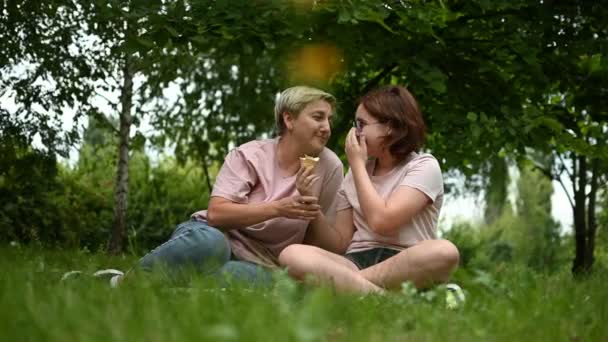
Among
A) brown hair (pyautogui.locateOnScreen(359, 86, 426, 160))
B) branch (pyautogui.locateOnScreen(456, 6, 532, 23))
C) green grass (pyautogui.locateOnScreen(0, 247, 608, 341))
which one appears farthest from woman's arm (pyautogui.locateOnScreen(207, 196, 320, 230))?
branch (pyautogui.locateOnScreen(456, 6, 532, 23))

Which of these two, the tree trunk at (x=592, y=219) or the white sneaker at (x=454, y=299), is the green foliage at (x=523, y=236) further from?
the white sneaker at (x=454, y=299)

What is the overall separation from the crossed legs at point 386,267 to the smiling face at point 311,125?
75cm

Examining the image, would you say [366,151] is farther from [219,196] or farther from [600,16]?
[600,16]

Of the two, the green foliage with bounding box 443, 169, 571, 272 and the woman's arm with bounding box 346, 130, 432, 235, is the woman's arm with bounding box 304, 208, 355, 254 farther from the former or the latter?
the green foliage with bounding box 443, 169, 571, 272

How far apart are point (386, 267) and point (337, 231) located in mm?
597

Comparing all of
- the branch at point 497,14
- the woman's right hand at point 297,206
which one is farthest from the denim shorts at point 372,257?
the branch at point 497,14

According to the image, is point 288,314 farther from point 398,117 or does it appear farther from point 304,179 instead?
point 398,117

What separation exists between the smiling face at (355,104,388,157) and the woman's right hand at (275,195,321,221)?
470 millimetres

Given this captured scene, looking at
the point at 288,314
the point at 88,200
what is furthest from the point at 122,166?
the point at 288,314

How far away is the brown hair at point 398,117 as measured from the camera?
167 inches

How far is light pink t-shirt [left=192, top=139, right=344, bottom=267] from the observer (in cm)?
448

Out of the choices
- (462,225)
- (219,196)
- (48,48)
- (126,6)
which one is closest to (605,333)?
(219,196)

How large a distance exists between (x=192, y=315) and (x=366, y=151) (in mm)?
2236

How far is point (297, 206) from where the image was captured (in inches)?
161
